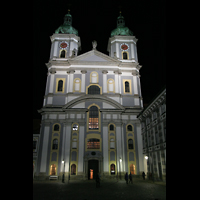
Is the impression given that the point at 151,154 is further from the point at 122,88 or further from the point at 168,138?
the point at 168,138

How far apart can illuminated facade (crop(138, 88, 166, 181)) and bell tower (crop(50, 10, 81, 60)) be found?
71.8 feet

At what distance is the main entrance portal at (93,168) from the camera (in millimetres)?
29347

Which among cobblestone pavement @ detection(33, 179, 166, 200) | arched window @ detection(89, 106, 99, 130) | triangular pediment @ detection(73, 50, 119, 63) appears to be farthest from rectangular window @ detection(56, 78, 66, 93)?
cobblestone pavement @ detection(33, 179, 166, 200)

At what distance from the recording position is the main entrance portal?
29347mm

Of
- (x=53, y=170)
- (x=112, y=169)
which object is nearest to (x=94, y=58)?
(x=112, y=169)

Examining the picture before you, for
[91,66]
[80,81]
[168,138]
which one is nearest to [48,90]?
[80,81]

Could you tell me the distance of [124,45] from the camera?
4159cm

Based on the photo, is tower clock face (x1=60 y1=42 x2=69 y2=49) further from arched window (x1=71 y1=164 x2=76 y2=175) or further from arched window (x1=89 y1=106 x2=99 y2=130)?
arched window (x1=71 y1=164 x2=76 y2=175)

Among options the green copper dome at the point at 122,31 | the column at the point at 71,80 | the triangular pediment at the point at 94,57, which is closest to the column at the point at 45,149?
the column at the point at 71,80

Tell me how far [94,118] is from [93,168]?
8.52 metres

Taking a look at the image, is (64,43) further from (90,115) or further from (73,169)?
(73,169)

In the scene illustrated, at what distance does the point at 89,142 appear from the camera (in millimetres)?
31016

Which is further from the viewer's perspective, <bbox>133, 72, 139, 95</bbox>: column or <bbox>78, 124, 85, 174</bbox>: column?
<bbox>133, 72, 139, 95</bbox>: column

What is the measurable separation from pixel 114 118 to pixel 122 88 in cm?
721
